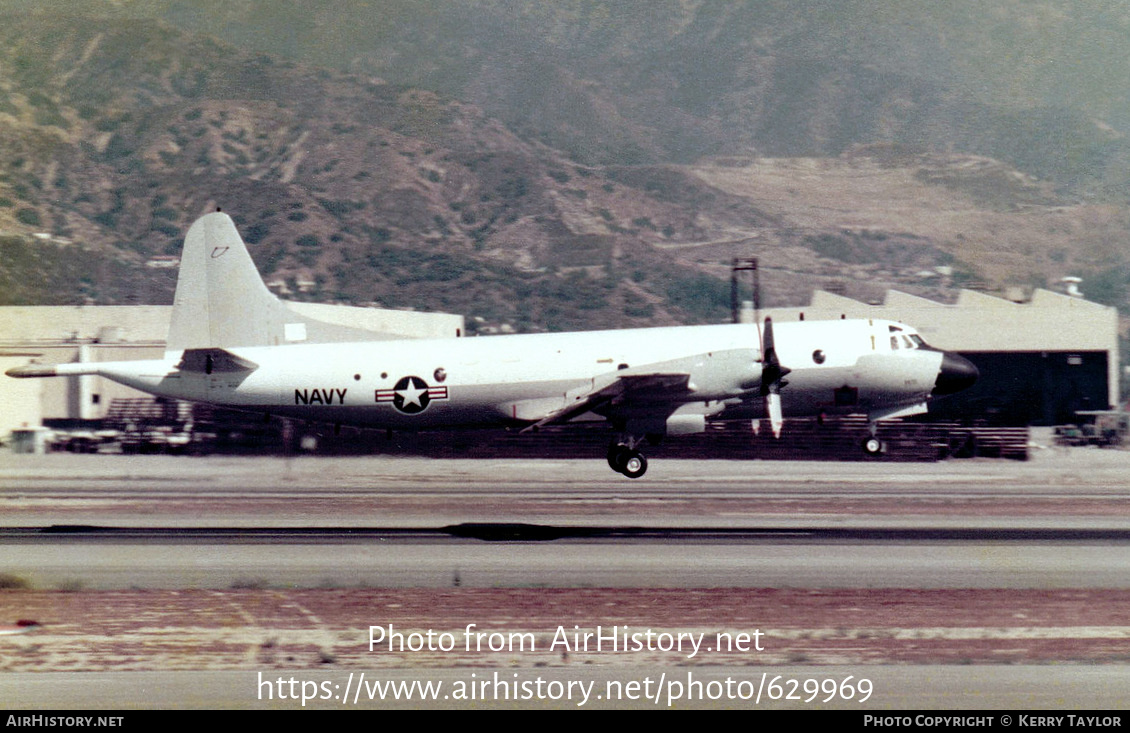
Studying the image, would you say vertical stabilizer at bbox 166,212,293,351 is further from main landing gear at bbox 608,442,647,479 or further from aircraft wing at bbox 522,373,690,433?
main landing gear at bbox 608,442,647,479

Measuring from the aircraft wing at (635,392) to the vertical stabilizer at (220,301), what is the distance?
29.4 ft

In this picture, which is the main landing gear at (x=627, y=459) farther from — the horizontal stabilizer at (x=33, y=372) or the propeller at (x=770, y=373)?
the horizontal stabilizer at (x=33, y=372)

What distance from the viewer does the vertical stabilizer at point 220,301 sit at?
36.9 metres

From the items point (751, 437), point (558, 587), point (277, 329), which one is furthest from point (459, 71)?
Answer: point (558, 587)

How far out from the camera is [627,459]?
1390 inches

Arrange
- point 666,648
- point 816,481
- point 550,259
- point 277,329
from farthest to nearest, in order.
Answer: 1. point 550,259
2. point 816,481
3. point 277,329
4. point 666,648

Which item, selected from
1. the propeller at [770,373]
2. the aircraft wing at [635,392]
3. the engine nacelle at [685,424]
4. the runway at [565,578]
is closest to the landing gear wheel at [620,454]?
the aircraft wing at [635,392]

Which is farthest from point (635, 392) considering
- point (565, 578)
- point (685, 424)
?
point (565, 578)

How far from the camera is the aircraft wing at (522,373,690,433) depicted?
34.4 m

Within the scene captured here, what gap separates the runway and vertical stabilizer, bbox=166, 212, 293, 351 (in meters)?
5.24

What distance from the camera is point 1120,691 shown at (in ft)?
58.2

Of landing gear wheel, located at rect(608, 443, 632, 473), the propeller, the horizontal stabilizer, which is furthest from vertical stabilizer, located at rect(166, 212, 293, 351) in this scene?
the propeller

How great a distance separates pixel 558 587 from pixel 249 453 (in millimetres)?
30260
